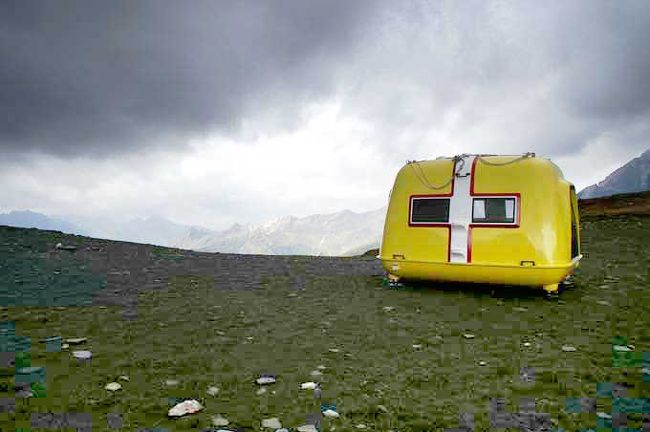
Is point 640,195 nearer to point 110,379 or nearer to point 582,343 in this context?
point 582,343

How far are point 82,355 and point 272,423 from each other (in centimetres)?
311

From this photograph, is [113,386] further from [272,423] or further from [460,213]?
[460,213]

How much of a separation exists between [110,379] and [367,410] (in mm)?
2754

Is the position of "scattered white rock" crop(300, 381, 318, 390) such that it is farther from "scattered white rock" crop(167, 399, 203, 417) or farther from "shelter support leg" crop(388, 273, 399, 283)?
"shelter support leg" crop(388, 273, 399, 283)

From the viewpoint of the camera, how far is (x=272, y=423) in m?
3.58

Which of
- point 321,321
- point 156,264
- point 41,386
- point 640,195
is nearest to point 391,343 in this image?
point 321,321

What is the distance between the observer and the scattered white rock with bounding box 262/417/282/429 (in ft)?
11.6

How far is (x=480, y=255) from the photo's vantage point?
10.0 metres

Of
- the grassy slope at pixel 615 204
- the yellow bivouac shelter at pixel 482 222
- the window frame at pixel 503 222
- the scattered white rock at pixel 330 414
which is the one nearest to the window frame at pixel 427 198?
the yellow bivouac shelter at pixel 482 222

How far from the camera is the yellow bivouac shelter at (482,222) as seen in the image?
9.57 meters

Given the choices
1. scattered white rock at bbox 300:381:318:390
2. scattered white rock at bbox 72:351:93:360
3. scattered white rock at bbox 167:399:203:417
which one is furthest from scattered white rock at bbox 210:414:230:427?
scattered white rock at bbox 72:351:93:360

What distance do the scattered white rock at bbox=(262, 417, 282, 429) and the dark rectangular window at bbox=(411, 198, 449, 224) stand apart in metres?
7.95

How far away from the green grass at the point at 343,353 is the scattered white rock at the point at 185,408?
83mm

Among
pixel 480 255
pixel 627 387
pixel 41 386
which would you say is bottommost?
pixel 41 386
